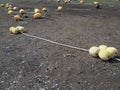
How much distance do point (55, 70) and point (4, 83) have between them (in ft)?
4.28

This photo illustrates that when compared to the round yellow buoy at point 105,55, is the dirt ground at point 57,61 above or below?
below

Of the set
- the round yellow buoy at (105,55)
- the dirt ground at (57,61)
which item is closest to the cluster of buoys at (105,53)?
the round yellow buoy at (105,55)

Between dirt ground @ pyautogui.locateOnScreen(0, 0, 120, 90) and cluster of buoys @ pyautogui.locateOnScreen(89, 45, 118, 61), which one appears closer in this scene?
dirt ground @ pyautogui.locateOnScreen(0, 0, 120, 90)

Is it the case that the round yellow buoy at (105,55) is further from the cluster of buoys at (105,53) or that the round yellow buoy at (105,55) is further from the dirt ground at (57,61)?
the dirt ground at (57,61)

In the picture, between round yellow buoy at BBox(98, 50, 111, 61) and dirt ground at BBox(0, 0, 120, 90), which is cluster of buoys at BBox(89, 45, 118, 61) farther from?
dirt ground at BBox(0, 0, 120, 90)

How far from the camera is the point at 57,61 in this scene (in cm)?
750

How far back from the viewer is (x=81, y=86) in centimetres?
607

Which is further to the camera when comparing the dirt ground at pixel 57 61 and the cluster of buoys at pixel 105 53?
the cluster of buoys at pixel 105 53

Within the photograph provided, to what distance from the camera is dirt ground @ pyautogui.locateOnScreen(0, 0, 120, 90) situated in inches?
245

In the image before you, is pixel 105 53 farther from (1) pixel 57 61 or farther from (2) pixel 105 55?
(1) pixel 57 61

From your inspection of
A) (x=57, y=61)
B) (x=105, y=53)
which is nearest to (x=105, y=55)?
(x=105, y=53)

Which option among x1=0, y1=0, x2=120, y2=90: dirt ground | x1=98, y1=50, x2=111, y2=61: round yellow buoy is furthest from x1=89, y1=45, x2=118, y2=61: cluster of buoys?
x1=0, y1=0, x2=120, y2=90: dirt ground

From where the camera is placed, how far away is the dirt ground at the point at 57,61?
6.23 metres

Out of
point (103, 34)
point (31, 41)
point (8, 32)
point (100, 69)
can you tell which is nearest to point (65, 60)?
point (100, 69)
